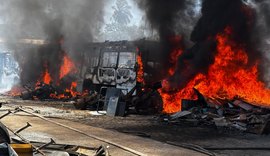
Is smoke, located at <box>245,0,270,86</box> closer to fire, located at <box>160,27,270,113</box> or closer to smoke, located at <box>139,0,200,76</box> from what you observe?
fire, located at <box>160,27,270,113</box>

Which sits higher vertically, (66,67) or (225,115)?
(66,67)

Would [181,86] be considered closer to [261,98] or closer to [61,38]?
[261,98]

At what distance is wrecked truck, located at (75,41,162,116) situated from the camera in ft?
49.6

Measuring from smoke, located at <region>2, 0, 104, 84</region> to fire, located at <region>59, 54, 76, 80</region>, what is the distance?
1.94ft

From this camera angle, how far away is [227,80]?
53.9 ft

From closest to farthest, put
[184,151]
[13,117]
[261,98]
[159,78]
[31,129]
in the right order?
[184,151] → [31,129] → [13,117] → [261,98] → [159,78]

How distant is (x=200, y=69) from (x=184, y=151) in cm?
973

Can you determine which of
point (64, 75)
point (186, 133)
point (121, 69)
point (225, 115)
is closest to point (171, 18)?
point (121, 69)

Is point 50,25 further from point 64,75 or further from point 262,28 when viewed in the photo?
point 262,28

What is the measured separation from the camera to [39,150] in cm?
591

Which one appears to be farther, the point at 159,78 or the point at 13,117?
the point at 159,78

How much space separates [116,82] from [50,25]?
13.0m

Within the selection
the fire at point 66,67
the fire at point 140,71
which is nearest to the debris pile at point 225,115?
the fire at point 140,71

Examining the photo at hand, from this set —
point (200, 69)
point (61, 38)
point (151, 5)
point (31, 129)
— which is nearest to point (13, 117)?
point (31, 129)
